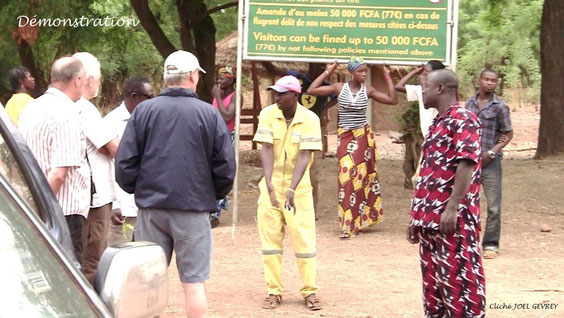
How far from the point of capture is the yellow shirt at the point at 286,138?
7.30 metres

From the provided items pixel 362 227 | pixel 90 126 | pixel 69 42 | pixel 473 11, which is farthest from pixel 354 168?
pixel 473 11

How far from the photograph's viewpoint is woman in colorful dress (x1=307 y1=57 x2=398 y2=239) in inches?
398

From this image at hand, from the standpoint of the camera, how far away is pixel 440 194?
18.2 ft

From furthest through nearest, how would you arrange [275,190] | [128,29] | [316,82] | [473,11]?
[473,11], [128,29], [316,82], [275,190]

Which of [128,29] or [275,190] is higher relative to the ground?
[128,29]

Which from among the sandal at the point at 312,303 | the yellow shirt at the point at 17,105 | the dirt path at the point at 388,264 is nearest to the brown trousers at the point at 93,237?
the dirt path at the point at 388,264

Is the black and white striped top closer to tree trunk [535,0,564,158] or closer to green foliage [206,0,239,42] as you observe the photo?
tree trunk [535,0,564,158]

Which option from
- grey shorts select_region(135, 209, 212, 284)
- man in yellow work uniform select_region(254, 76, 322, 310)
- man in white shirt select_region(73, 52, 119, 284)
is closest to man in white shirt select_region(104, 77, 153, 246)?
man in white shirt select_region(73, 52, 119, 284)

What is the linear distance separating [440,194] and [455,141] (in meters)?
0.32

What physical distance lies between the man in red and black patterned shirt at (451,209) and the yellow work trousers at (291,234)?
1751mm

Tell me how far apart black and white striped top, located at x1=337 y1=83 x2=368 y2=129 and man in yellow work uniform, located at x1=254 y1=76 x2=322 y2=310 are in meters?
2.77

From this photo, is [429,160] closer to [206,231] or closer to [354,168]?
[206,231]

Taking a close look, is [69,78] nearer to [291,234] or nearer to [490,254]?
[291,234]

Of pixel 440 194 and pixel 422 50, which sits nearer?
pixel 440 194
